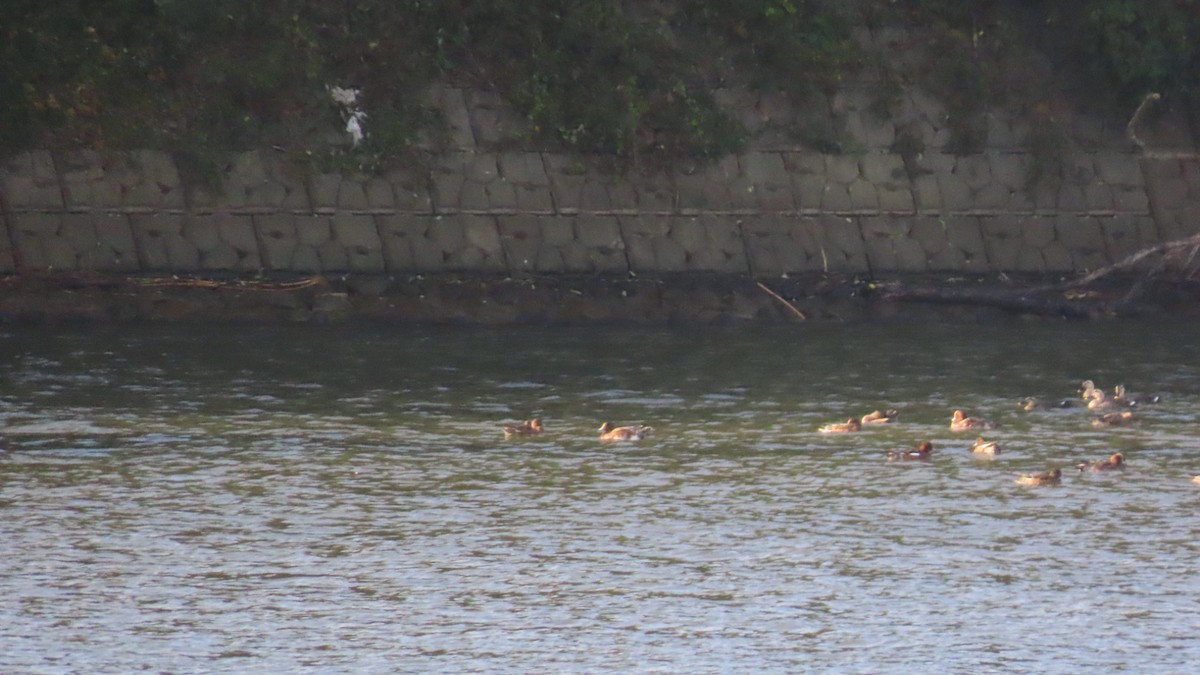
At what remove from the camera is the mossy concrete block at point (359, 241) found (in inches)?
862

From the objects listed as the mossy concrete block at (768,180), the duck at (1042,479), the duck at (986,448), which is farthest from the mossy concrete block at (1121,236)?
the duck at (1042,479)

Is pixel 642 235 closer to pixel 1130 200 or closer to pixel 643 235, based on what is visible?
pixel 643 235

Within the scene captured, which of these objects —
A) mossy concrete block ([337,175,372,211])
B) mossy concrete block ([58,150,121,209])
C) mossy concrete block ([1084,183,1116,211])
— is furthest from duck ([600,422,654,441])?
mossy concrete block ([1084,183,1116,211])

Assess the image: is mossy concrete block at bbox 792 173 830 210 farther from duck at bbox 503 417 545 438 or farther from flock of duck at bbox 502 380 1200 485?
duck at bbox 503 417 545 438

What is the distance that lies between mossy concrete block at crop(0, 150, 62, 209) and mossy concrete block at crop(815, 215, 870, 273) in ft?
27.6

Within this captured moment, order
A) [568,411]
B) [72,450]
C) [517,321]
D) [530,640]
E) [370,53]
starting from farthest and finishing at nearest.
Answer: [370,53] < [517,321] < [568,411] < [72,450] < [530,640]

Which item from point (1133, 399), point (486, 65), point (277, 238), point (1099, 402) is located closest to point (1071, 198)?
point (486, 65)

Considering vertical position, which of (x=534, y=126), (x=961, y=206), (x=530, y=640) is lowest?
(x=530, y=640)

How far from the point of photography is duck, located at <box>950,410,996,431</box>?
13867 mm

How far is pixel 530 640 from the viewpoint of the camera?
8625mm

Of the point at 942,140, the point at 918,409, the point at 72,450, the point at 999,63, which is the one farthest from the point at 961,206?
the point at 72,450

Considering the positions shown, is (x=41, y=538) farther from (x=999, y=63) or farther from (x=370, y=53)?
(x=999, y=63)

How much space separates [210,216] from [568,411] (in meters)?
8.50

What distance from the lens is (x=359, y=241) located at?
2209 centimetres
